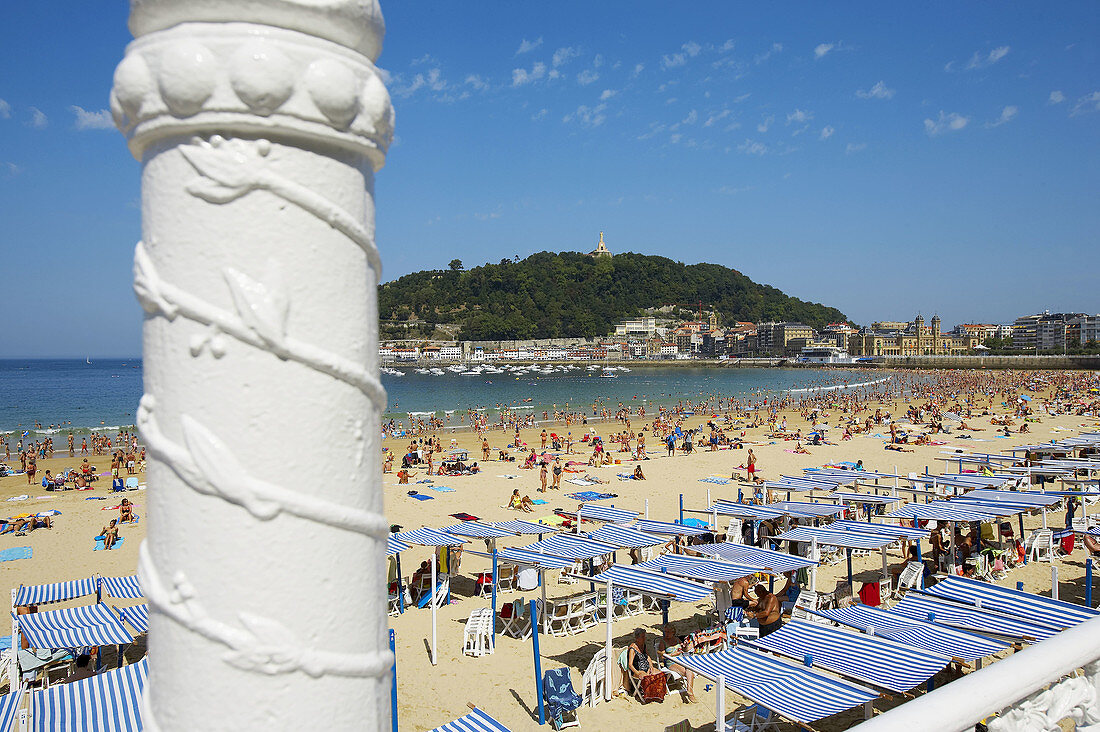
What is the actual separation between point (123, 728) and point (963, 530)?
524 inches

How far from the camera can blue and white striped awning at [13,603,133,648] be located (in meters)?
7.80

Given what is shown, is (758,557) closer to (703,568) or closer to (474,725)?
(703,568)

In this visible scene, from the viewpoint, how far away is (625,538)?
1057cm

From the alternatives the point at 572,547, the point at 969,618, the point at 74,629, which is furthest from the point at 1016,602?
the point at 74,629

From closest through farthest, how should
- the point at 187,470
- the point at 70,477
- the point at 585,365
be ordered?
the point at 187,470
the point at 70,477
the point at 585,365

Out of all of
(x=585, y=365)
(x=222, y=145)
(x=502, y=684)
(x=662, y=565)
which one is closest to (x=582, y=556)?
(x=662, y=565)

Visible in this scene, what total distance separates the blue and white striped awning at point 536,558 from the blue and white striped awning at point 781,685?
3.32m

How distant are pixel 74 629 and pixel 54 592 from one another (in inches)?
68.4

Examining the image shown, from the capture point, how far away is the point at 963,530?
1323 centimetres

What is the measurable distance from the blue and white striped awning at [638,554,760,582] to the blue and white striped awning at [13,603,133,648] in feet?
19.8

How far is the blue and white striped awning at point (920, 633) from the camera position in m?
5.89

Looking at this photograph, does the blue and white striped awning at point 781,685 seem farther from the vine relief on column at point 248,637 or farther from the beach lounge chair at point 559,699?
the vine relief on column at point 248,637

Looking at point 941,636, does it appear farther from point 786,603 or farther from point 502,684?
point 502,684

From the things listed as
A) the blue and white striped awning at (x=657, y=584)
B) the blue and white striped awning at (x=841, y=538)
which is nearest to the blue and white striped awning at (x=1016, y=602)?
the blue and white striped awning at (x=841, y=538)
